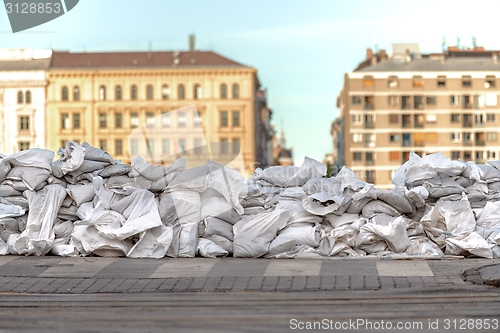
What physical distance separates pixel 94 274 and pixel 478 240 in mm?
3587

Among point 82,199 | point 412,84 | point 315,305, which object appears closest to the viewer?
point 315,305

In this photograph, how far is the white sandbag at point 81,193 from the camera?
29.5 ft

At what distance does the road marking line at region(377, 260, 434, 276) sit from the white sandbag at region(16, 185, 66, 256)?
322 centimetres

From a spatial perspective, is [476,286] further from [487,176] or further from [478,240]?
[487,176]

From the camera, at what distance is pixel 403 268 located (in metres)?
7.55

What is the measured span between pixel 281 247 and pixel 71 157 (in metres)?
2.37

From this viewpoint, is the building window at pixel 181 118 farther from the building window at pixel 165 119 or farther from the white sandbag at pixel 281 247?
the white sandbag at pixel 281 247

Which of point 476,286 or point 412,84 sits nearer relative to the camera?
point 476,286

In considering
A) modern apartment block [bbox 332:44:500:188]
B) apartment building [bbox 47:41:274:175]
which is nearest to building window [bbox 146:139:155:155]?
apartment building [bbox 47:41:274:175]

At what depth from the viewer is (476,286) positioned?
21.7 feet

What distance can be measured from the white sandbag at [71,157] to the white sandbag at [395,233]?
3.02 metres

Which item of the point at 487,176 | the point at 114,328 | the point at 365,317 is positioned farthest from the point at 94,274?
the point at 487,176

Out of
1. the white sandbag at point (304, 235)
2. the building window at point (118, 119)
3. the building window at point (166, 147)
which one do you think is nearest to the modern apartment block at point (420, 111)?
the building window at point (118, 119)

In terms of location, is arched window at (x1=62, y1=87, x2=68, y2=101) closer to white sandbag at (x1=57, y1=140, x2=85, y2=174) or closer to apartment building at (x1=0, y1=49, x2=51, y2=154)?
apartment building at (x1=0, y1=49, x2=51, y2=154)
